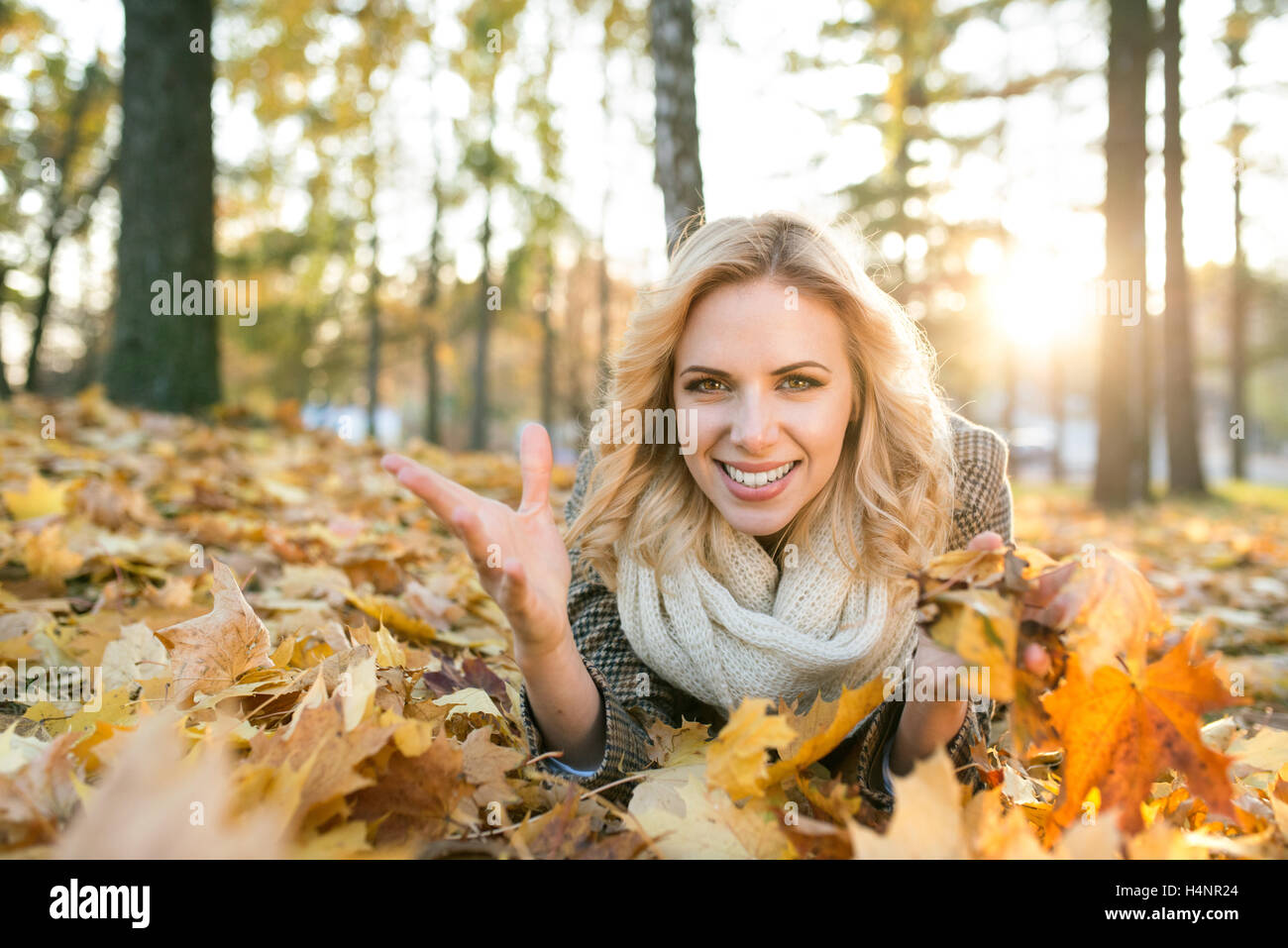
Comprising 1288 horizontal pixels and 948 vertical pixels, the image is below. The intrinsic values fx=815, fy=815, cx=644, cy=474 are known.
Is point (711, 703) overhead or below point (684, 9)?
below

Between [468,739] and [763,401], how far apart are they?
32.8 inches

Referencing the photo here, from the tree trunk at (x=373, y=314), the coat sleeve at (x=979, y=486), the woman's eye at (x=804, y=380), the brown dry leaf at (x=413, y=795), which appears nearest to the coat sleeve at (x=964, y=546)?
the coat sleeve at (x=979, y=486)

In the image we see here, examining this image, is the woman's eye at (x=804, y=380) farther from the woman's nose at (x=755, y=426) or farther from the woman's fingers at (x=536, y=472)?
the woman's fingers at (x=536, y=472)

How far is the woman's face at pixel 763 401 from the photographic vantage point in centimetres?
160

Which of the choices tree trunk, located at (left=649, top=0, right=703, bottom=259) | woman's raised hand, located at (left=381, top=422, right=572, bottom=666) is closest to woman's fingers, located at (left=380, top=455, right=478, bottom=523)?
woman's raised hand, located at (left=381, top=422, right=572, bottom=666)

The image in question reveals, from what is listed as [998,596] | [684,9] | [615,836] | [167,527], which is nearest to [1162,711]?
[998,596]

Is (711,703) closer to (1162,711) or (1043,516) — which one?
(1162,711)

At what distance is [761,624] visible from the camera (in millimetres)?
1605

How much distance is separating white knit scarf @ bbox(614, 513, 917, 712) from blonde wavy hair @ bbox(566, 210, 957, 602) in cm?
5

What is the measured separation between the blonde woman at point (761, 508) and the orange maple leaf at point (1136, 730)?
369 millimetres

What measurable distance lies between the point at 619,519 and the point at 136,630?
0.96 metres

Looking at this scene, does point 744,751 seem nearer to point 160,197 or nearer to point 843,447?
point 843,447

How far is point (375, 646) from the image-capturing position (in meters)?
1.38

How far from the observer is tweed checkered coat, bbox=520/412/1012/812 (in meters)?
1.38
